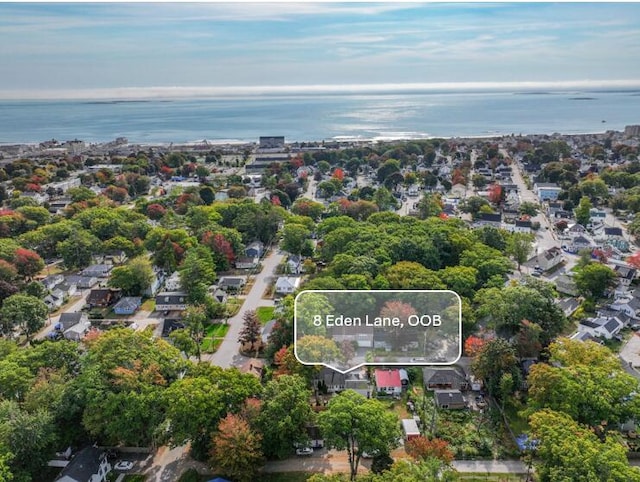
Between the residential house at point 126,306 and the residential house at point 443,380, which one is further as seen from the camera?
the residential house at point 126,306

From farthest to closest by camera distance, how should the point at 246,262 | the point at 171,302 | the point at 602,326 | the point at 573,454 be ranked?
the point at 246,262 < the point at 171,302 < the point at 602,326 < the point at 573,454

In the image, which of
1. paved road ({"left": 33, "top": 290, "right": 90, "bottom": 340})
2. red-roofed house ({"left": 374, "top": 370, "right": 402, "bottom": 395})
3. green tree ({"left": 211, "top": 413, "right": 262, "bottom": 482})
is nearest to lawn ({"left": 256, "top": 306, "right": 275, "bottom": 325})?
red-roofed house ({"left": 374, "top": 370, "right": 402, "bottom": 395})

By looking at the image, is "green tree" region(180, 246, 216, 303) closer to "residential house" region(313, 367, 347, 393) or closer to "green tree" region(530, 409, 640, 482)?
"residential house" region(313, 367, 347, 393)

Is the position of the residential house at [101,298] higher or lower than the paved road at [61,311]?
higher

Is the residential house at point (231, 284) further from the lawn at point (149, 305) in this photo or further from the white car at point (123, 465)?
the white car at point (123, 465)

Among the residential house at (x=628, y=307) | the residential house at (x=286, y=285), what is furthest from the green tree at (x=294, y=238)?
the residential house at (x=628, y=307)

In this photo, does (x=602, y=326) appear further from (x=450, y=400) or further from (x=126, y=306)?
(x=126, y=306)

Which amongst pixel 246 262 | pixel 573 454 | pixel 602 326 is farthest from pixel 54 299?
pixel 602 326
